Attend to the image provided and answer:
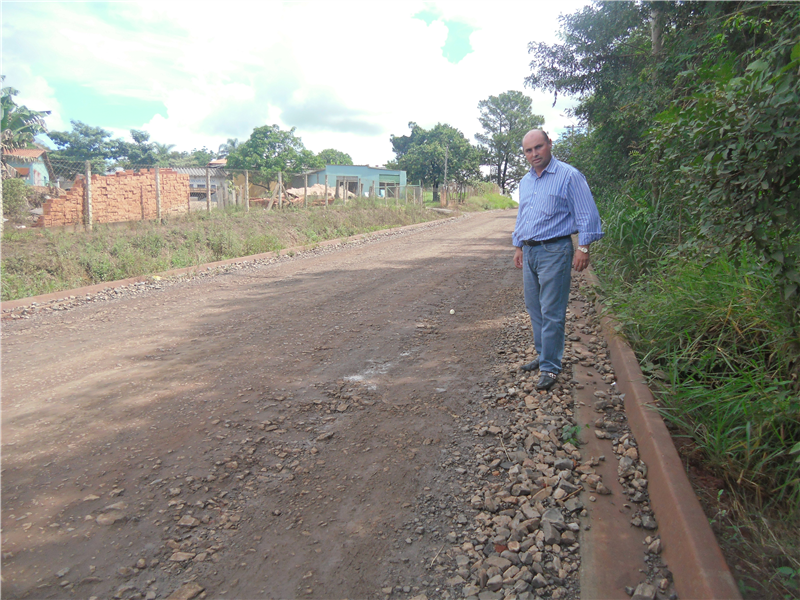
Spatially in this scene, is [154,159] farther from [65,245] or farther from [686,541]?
[686,541]

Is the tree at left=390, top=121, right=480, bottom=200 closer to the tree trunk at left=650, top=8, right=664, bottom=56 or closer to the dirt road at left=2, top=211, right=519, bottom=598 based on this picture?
the tree trunk at left=650, top=8, right=664, bottom=56

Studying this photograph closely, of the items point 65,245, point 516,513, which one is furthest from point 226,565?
point 65,245

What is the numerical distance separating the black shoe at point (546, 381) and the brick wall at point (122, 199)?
45.3 ft

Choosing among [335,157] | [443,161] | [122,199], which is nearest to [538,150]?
[122,199]

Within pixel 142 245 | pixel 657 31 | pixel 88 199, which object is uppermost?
pixel 657 31

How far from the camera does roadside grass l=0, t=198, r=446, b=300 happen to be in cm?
990

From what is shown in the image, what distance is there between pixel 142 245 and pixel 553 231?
1053 cm

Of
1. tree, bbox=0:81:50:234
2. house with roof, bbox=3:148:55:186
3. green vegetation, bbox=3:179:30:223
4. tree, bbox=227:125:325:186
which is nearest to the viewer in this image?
green vegetation, bbox=3:179:30:223

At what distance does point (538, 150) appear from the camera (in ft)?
13.2

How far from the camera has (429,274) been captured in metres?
9.25

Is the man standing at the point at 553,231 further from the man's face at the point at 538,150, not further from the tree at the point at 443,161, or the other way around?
the tree at the point at 443,161

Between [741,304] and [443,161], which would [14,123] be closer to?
[741,304]

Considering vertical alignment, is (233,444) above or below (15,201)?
below

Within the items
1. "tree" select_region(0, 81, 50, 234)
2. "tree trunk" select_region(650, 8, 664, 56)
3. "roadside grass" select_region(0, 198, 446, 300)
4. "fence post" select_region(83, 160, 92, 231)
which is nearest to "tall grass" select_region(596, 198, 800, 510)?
"tree trunk" select_region(650, 8, 664, 56)
